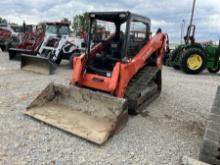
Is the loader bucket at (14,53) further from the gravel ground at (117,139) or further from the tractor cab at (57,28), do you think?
the gravel ground at (117,139)

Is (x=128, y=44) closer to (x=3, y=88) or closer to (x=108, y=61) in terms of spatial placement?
(x=108, y=61)

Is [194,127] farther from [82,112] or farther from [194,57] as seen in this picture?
[194,57]

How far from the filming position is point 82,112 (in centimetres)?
457

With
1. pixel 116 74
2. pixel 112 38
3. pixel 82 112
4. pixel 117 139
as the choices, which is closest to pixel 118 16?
pixel 112 38

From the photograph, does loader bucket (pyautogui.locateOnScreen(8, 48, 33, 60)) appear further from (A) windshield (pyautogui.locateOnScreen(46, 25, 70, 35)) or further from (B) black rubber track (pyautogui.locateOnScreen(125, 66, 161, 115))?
(B) black rubber track (pyautogui.locateOnScreen(125, 66, 161, 115))

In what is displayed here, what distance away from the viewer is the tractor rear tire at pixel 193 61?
34.9ft

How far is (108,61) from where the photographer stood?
18.3 feet

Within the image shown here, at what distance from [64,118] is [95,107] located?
1.76ft

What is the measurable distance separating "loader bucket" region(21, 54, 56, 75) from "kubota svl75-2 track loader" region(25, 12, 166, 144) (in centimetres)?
350

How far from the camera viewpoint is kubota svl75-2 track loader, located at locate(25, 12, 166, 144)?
4219mm

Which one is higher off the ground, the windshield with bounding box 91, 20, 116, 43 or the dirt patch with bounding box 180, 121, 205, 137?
the windshield with bounding box 91, 20, 116, 43

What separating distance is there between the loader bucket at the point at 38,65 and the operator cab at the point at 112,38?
351 cm

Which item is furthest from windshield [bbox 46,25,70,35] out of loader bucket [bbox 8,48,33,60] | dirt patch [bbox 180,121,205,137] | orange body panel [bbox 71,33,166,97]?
dirt patch [bbox 180,121,205,137]

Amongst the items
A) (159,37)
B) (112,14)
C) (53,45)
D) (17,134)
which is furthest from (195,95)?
(53,45)
